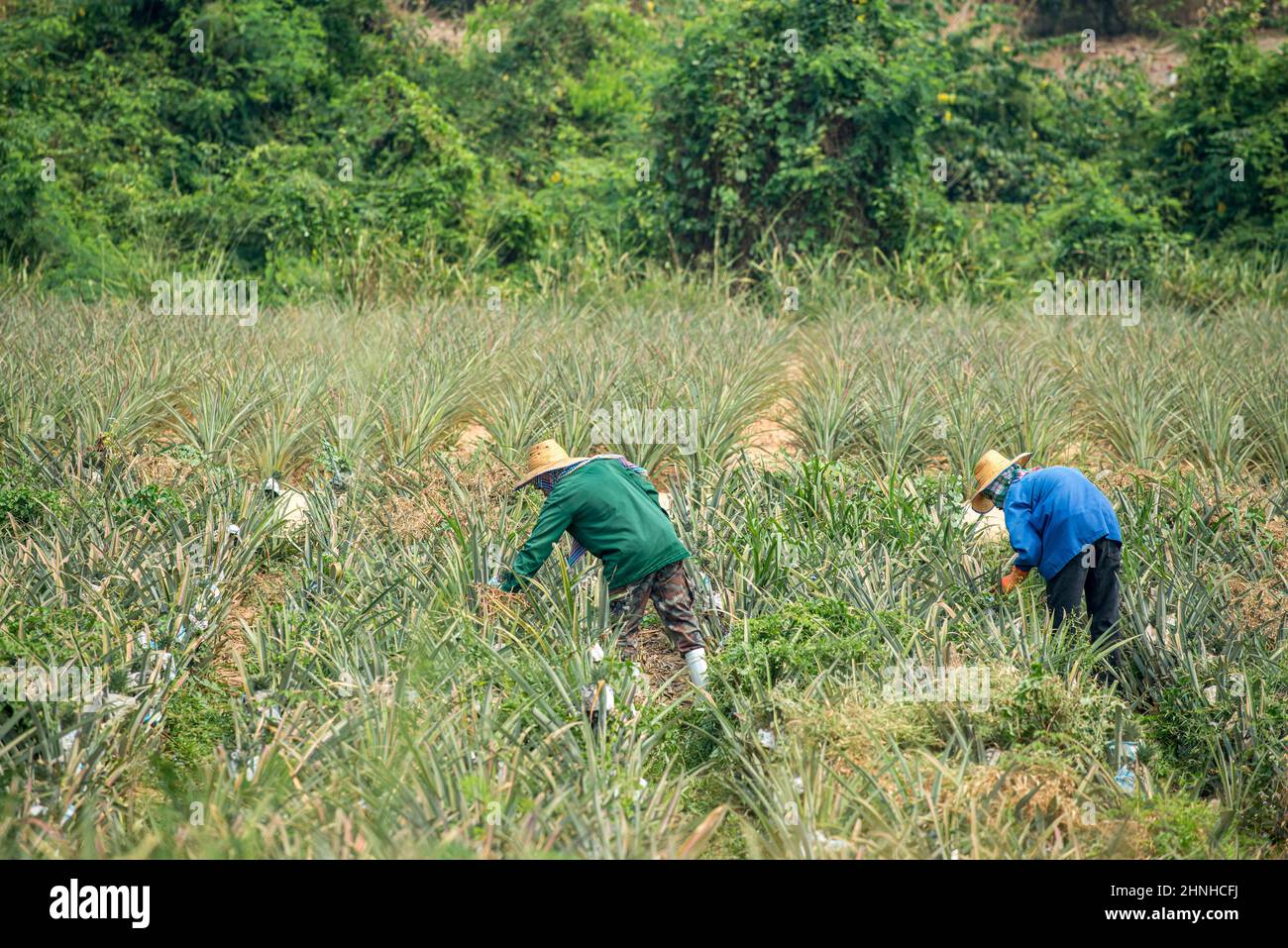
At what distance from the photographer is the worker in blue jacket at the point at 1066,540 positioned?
17.3 ft

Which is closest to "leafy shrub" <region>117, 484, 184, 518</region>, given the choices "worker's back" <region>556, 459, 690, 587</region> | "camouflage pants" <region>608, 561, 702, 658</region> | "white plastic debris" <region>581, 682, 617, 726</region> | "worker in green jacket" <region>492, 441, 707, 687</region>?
"worker in green jacket" <region>492, 441, 707, 687</region>

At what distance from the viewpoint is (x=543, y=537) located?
17.1ft

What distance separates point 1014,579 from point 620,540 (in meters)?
1.68

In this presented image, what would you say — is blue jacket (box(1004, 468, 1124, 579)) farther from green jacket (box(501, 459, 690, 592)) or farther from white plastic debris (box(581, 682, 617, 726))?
white plastic debris (box(581, 682, 617, 726))

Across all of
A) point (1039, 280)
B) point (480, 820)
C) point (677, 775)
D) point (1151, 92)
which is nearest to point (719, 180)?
point (1039, 280)

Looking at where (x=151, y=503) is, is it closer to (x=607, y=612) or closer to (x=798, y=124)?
(x=607, y=612)

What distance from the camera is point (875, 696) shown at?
4.74 metres

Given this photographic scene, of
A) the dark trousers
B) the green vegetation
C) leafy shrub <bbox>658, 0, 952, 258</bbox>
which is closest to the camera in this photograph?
the dark trousers

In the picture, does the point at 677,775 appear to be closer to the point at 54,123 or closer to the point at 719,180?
the point at 719,180

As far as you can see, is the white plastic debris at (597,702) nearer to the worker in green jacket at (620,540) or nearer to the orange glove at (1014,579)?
the worker in green jacket at (620,540)

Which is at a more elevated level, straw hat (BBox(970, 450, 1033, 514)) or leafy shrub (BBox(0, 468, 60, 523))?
straw hat (BBox(970, 450, 1033, 514))

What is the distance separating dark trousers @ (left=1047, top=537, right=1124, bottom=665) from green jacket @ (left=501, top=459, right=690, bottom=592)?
1.57 metres

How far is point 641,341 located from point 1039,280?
5.63m

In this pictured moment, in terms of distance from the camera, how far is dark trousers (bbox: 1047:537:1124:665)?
535 cm
